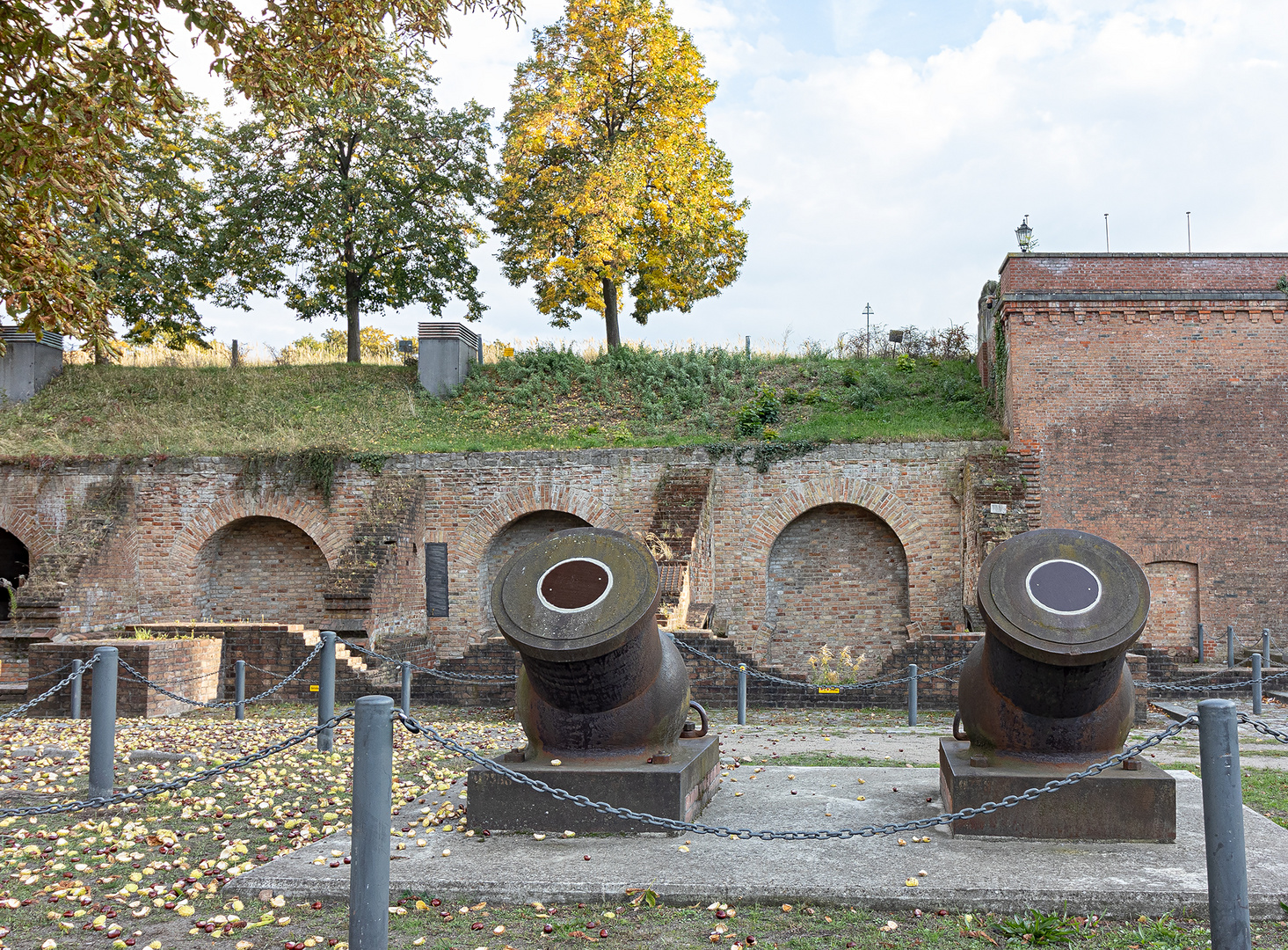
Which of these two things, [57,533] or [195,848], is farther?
[57,533]

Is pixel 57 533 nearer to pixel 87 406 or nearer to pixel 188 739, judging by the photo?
pixel 87 406

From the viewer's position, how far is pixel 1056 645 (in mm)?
5102

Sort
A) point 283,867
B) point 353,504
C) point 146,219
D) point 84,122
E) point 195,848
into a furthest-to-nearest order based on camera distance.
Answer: point 146,219, point 353,504, point 84,122, point 195,848, point 283,867

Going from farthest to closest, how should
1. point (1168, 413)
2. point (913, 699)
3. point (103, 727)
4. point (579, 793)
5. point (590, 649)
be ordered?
1. point (1168, 413)
2. point (913, 699)
3. point (103, 727)
4. point (579, 793)
5. point (590, 649)

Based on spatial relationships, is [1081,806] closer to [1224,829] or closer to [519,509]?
[1224,829]

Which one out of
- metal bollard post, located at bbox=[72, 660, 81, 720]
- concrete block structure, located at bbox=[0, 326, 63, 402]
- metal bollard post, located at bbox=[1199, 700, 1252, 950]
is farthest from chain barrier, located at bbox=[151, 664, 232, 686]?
concrete block structure, located at bbox=[0, 326, 63, 402]

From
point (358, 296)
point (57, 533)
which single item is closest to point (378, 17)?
point (57, 533)

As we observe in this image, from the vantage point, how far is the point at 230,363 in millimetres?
24047

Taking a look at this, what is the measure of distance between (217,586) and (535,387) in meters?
7.47

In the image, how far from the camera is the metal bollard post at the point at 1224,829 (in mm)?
3488

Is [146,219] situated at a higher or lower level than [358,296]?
higher

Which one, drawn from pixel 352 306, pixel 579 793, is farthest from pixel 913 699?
pixel 352 306

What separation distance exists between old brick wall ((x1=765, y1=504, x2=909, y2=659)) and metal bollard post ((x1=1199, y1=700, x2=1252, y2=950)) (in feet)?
42.8

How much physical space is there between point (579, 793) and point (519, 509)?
11742 millimetres
